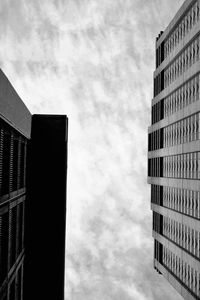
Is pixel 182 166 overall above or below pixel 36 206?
above

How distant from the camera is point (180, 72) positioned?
78.1 metres

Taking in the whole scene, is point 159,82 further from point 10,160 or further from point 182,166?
point 10,160

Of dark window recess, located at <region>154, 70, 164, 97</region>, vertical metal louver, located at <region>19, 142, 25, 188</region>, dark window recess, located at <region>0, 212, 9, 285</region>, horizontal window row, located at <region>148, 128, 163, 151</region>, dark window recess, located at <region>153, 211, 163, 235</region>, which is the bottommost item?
dark window recess, located at <region>153, 211, 163, 235</region>

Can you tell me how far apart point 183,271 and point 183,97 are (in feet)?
106

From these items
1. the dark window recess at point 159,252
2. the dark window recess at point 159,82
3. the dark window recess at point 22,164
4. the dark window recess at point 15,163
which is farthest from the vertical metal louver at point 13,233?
the dark window recess at point 159,82

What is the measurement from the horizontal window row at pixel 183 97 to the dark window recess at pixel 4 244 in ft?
127


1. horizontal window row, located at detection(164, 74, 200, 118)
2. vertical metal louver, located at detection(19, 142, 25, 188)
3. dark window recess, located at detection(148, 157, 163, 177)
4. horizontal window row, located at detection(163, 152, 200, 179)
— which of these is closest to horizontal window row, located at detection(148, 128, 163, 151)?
dark window recess, located at detection(148, 157, 163, 177)

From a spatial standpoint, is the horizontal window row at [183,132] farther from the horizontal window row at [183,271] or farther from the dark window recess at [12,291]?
the dark window recess at [12,291]

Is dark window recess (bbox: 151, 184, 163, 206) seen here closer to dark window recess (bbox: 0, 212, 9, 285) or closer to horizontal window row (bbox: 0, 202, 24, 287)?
horizontal window row (bbox: 0, 202, 24, 287)

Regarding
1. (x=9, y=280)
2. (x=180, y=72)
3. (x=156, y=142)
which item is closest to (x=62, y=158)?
(x=9, y=280)

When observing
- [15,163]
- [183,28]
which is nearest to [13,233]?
[15,163]

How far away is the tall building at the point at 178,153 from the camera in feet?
224

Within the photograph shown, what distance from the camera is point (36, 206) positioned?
193ft

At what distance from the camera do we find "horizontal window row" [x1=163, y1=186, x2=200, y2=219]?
6762 cm
